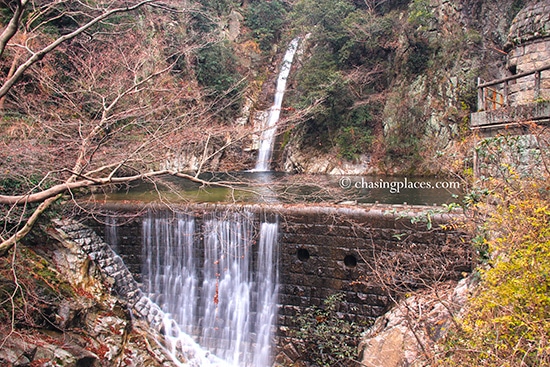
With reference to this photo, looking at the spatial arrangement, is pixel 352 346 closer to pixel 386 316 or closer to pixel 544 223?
pixel 386 316

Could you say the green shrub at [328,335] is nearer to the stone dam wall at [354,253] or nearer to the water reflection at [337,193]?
the stone dam wall at [354,253]

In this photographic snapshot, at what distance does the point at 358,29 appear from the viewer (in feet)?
59.9

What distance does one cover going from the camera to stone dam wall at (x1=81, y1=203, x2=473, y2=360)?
6434 mm

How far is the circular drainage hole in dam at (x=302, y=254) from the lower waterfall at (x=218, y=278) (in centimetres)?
49

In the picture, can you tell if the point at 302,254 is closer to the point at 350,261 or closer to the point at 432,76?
the point at 350,261

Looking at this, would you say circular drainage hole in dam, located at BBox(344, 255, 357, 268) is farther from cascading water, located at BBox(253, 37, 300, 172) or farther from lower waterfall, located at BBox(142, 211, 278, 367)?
cascading water, located at BBox(253, 37, 300, 172)

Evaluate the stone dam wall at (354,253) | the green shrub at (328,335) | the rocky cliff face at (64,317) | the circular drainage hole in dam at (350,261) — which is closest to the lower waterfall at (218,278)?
the stone dam wall at (354,253)

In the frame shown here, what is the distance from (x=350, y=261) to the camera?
23.2 ft

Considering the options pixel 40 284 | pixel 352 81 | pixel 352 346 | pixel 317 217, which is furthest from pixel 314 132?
pixel 40 284

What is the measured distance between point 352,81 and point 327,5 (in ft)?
14.3

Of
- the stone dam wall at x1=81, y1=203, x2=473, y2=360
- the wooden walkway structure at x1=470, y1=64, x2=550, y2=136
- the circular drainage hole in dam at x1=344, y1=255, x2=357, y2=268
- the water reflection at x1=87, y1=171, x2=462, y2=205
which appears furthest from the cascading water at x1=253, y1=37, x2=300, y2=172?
the wooden walkway structure at x1=470, y1=64, x2=550, y2=136

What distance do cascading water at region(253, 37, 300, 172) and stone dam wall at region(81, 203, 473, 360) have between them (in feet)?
35.3

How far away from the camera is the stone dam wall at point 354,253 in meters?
6.43

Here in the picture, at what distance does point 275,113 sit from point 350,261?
51.0ft
